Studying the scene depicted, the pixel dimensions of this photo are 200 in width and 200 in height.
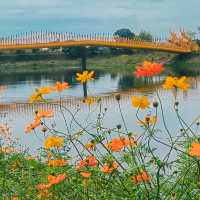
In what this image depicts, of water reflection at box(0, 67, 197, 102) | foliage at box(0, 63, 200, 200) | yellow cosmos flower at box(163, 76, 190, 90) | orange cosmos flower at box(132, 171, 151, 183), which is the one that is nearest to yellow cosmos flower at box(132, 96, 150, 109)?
foliage at box(0, 63, 200, 200)

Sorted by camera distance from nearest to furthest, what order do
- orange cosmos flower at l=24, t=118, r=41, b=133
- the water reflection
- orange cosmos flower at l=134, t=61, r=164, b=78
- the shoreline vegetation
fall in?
orange cosmos flower at l=134, t=61, r=164, b=78, orange cosmos flower at l=24, t=118, r=41, b=133, the water reflection, the shoreline vegetation

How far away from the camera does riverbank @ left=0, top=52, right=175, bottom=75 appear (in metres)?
58.1

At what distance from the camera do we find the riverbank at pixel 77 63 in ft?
191

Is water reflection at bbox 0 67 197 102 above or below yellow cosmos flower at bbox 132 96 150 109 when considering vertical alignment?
below

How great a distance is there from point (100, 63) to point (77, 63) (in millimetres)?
5123

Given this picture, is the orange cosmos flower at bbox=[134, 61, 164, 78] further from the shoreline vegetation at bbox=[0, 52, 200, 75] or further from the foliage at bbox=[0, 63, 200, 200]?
the shoreline vegetation at bbox=[0, 52, 200, 75]

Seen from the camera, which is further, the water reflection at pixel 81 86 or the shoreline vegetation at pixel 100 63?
the shoreline vegetation at pixel 100 63

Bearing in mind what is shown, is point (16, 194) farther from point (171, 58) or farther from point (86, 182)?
point (171, 58)

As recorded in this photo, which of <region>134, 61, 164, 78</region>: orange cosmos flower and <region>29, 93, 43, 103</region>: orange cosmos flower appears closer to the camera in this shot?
<region>134, 61, 164, 78</region>: orange cosmos flower

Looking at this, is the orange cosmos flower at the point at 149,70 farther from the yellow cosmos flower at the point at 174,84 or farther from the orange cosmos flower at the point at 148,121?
the orange cosmos flower at the point at 148,121

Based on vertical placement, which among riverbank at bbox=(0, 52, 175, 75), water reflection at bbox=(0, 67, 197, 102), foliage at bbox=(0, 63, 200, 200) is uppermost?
foliage at bbox=(0, 63, 200, 200)

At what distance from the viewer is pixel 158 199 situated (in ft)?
9.30

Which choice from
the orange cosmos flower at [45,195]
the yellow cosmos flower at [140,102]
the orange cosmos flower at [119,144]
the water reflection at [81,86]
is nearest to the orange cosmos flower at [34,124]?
the orange cosmos flower at [45,195]

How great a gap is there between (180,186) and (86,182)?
17.4 inches
